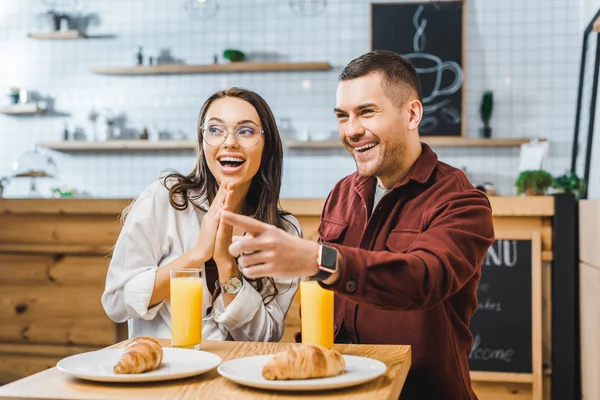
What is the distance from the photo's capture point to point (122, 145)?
17.9 feet

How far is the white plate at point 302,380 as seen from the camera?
1.25 meters

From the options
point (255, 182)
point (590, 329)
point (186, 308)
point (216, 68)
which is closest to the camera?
point (186, 308)

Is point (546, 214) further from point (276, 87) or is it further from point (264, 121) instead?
point (276, 87)

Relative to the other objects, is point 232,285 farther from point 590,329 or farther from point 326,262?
point 590,329

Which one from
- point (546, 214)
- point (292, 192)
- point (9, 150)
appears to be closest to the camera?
point (546, 214)

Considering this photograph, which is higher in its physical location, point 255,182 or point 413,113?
point 413,113

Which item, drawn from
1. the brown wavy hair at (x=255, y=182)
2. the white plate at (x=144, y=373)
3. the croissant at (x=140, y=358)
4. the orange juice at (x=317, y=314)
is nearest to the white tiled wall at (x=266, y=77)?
the brown wavy hair at (x=255, y=182)

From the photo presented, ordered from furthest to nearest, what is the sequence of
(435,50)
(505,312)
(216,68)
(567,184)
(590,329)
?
(216,68), (435,50), (505,312), (567,184), (590,329)

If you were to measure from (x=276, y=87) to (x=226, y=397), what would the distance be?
4.43 meters

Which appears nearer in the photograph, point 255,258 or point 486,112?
point 255,258

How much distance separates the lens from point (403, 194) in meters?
2.02

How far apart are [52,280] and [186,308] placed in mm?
2255

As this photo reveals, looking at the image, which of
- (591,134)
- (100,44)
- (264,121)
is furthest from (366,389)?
(100,44)

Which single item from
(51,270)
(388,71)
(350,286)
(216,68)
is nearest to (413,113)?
(388,71)
